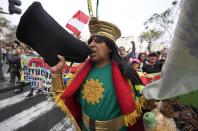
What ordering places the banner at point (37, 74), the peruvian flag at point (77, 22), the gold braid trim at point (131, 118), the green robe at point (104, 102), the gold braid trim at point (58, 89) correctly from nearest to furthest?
1. the gold braid trim at point (131, 118)
2. the green robe at point (104, 102)
3. the gold braid trim at point (58, 89)
4. the peruvian flag at point (77, 22)
5. the banner at point (37, 74)

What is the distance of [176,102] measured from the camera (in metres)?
1.54

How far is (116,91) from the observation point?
8.29ft

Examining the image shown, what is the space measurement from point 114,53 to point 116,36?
171 millimetres

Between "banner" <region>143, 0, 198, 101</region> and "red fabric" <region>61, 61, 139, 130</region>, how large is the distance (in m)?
1.28

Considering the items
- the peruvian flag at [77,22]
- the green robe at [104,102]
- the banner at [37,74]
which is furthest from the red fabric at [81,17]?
the green robe at [104,102]

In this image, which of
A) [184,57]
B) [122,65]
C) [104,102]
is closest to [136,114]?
[104,102]

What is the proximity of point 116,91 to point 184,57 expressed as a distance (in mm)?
1474

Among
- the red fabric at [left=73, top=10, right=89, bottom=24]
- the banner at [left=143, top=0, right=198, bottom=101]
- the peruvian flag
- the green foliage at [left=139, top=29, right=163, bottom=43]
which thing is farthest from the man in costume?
the green foliage at [left=139, top=29, right=163, bottom=43]

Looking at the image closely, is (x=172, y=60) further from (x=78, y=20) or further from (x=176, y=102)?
(x=78, y=20)

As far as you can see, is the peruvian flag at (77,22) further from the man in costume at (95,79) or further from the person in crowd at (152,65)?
the man in costume at (95,79)

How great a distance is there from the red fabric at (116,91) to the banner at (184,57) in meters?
1.28

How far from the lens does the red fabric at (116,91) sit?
2461mm

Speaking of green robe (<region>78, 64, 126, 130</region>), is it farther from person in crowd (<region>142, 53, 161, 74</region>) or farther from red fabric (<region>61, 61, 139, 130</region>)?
person in crowd (<region>142, 53, 161, 74</region>)

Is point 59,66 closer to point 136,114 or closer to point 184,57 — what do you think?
point 136,114
